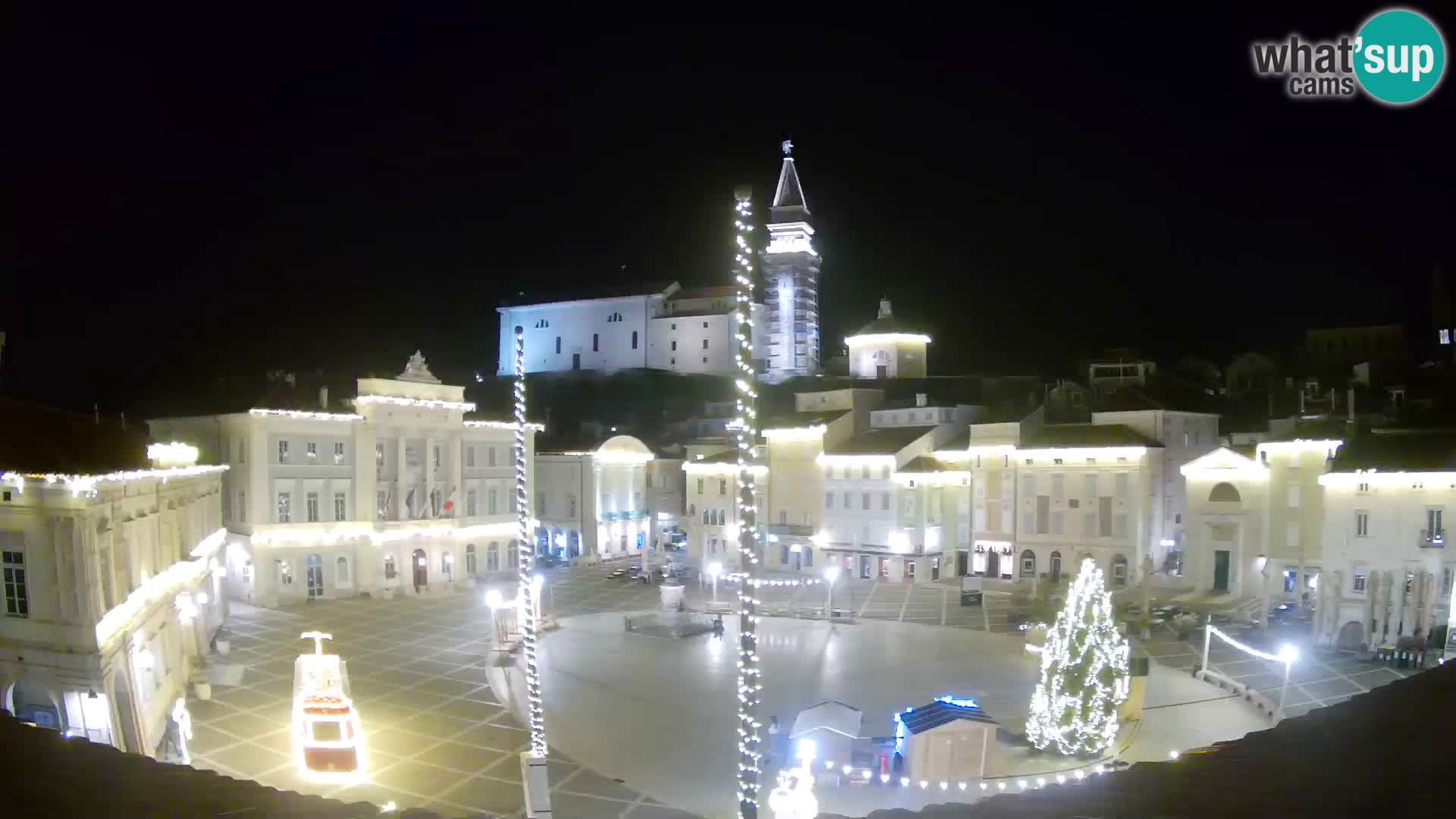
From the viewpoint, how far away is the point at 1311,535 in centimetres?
3488

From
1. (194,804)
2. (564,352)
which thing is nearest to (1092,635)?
(194,804)

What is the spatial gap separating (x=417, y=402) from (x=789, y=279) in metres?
43.9

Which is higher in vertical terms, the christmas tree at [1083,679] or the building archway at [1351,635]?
the christmas tree at [1083,679]

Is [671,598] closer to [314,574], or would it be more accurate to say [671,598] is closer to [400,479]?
[400,479]

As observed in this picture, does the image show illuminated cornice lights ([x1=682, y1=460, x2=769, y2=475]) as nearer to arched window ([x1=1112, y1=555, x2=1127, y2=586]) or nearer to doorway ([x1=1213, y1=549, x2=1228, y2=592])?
arched window ([x1=1112, y1=555, x2=1127, y2=586])

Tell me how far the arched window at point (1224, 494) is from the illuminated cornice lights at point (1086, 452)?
3.40m

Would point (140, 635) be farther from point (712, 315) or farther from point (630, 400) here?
point (712, 315)

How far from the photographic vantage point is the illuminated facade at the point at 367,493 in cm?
3750

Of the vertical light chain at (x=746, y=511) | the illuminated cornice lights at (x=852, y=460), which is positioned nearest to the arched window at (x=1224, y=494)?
the illuminated cornice lights at (x=852, y=460)

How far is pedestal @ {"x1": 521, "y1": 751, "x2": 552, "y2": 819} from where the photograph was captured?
15.8 meters

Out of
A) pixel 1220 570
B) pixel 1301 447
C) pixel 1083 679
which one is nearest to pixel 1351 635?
pixel 1301 447

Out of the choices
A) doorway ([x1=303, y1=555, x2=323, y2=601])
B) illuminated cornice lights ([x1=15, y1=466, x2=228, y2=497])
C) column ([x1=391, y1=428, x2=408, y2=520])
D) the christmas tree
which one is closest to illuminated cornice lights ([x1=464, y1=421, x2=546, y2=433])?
column ([x1=391, y1=428, x2=408, y2=520])

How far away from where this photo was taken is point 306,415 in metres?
38.8

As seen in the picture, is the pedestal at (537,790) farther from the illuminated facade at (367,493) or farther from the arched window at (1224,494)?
the arched window at (1224,494)
